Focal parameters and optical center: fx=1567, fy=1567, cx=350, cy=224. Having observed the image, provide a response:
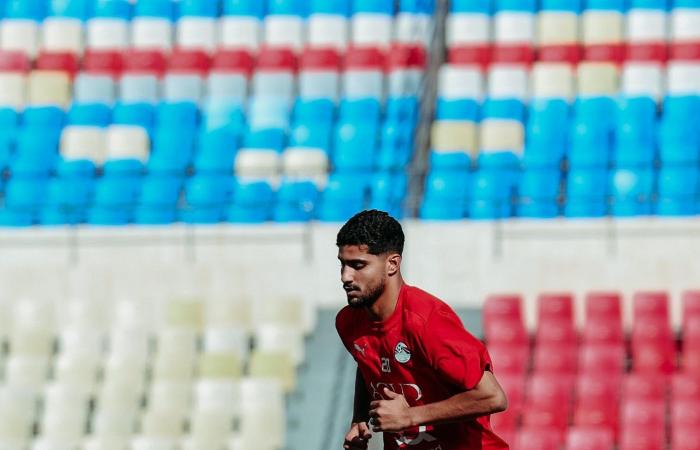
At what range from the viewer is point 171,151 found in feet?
51.0

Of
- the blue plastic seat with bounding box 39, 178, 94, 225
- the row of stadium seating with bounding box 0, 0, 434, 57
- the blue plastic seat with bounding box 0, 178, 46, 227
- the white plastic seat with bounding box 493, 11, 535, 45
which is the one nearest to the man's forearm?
the blue plastic seat with bounding box 39, 178, 94, 225

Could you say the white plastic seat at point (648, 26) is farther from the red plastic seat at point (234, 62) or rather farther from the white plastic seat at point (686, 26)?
the red plastic seat at point (234, 62)

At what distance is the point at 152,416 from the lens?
11938 millimetres

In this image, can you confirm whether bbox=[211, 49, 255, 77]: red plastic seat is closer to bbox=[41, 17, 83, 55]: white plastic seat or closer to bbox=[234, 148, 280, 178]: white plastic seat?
bbox=[234, 148, 280, 178]: white plastic seat

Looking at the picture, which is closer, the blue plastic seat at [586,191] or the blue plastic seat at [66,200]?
the blue plastic seat at [586,191]

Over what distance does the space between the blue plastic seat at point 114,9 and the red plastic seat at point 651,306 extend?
7.61m

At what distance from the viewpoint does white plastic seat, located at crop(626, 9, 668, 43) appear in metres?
16.4

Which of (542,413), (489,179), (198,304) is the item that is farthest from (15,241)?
(542,413)

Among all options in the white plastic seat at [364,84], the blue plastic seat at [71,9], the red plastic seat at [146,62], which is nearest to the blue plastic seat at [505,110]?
the white plastic seat at [364,84]

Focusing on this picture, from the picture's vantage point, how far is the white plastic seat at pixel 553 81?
1555cm

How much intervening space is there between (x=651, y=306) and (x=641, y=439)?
161 cm

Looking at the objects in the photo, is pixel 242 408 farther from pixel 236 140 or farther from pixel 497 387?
pixel 497 387

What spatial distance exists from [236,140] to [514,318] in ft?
13.7

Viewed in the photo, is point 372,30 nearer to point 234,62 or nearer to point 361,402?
point 234,62
